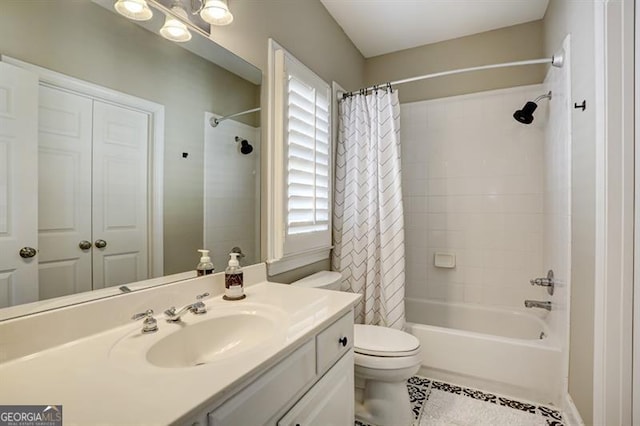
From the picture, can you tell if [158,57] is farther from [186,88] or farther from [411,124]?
[411,124]

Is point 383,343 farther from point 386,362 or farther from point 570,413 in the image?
point 570,413

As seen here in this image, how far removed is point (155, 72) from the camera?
1068 mm

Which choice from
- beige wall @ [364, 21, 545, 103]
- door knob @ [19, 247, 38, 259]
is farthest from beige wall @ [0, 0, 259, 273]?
beige wall @ [364, 21, 545, 103]

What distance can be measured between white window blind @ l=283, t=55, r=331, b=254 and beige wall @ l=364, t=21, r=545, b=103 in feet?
2.39

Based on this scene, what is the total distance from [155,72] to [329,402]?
1.29 metres

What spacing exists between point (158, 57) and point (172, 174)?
1.36 ft

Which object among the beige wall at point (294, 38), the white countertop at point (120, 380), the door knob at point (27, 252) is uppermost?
the beige wall at point (294, 38)

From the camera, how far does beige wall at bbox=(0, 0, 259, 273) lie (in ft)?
2.60

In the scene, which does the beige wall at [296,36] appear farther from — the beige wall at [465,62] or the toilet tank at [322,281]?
the toilet tank at [322,281]

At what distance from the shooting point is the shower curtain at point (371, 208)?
203 centimetres

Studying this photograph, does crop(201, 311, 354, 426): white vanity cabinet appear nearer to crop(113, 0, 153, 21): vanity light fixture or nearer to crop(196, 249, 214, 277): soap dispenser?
crop(196, 249, 214, 277): soap dispenser

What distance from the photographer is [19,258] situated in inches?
30.3

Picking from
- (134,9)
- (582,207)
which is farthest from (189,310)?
(582,207)

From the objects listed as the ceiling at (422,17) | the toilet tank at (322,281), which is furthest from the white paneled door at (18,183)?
the ceiling at (422,17)
